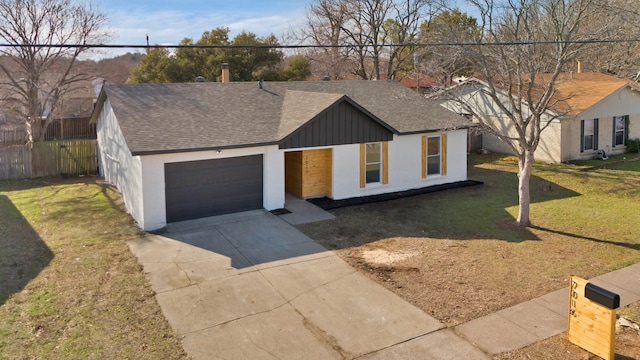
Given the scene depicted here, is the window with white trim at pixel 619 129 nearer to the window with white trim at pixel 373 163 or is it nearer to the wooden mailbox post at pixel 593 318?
the window with white trim at pixel 373 163

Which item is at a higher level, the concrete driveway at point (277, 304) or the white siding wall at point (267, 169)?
the white siding wall at point (267, 169)

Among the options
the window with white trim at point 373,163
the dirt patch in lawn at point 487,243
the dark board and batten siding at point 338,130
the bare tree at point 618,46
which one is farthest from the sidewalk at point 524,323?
the window with white trim at point 373,163

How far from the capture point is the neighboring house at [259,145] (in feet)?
46.7

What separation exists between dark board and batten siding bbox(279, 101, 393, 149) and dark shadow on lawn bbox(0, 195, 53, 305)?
726 cm

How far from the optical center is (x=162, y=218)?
13.8m

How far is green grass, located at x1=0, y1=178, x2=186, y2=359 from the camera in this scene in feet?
25.0

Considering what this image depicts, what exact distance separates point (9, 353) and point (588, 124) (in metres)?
25.6

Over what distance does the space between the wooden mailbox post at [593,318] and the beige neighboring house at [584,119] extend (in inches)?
610

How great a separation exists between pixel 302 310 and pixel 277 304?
20.9 inches

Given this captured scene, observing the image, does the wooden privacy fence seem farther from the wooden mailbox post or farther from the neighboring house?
the wooden mailbox post

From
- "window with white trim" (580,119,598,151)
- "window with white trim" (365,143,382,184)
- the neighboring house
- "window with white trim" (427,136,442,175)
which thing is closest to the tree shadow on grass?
"window with white trim" (427,136,442,175)

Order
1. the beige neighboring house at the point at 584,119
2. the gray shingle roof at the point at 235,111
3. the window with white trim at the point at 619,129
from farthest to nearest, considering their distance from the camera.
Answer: the window with white trim at the point at 619,129 → the beige neighboring house at the point at 584,119 → the gray shingle roof at the point at 235,111

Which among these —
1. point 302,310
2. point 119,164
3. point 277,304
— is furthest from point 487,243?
point 119,164

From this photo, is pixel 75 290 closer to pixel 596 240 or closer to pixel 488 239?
pixel 488 239
